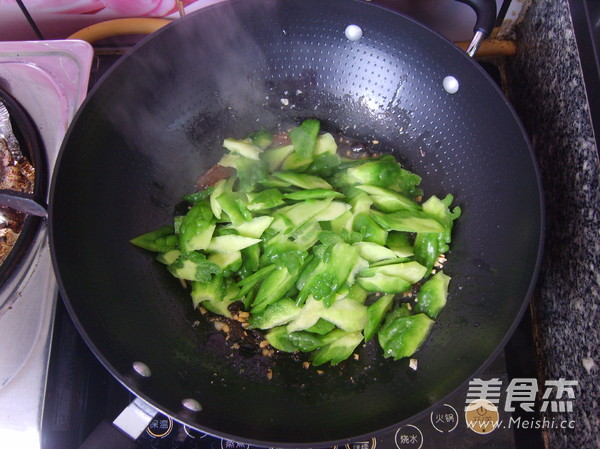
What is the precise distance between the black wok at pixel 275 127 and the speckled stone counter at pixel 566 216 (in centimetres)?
12

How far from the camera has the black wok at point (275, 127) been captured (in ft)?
3.44

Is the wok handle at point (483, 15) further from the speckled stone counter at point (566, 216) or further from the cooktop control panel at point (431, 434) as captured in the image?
the cooktop control panel at point (431, 434)

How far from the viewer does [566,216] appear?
1.16 m

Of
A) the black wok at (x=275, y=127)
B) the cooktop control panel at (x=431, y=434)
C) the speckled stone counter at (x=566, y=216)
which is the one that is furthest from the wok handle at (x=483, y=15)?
the cooktop control panel at (x=431, y=434)

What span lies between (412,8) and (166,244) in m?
1.02

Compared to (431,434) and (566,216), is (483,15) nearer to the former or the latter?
(566,216)

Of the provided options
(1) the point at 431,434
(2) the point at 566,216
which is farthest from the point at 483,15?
(1) the point at 431,434

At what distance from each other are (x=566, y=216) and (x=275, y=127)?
820 millimetres

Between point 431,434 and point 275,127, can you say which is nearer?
point 431,434

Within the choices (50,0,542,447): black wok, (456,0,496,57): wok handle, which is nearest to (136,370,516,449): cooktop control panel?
(50,0,542,447): black wok

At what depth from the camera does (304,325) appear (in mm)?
1171

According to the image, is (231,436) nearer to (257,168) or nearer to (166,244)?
(166,244)

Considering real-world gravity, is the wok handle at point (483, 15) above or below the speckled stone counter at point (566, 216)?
above

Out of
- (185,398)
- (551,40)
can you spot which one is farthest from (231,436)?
(551,40)
